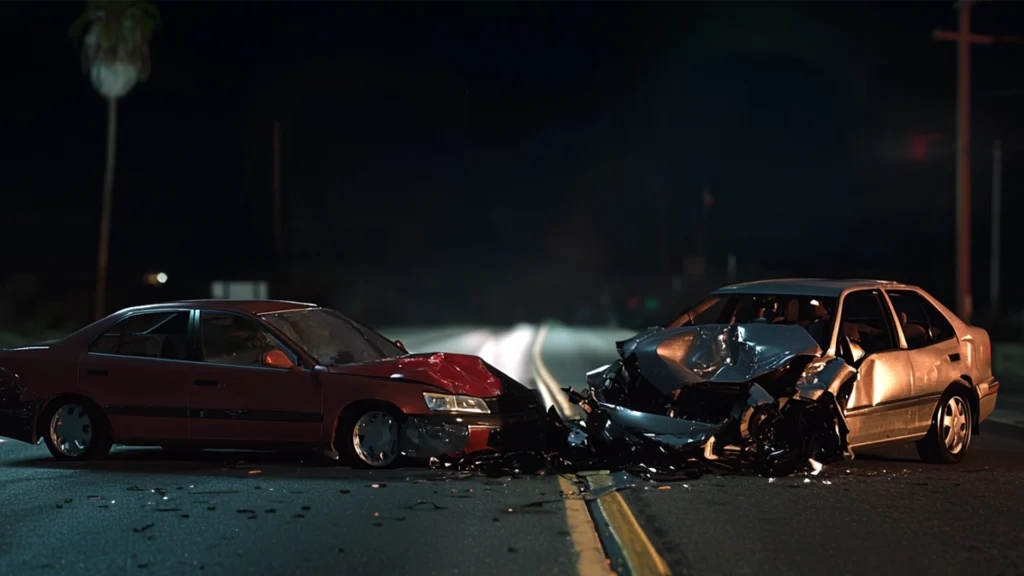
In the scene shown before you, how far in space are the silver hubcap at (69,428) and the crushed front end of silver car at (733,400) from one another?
4530 mm

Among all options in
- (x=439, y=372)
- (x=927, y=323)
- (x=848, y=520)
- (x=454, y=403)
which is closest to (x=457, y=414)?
(x=454, y=403)

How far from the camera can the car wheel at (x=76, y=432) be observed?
9.87 meters

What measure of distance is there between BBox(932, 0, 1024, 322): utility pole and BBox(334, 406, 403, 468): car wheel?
17595mm

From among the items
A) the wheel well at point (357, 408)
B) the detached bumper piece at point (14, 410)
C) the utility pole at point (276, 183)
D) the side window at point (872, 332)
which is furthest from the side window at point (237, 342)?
the utility pole at point (276, 183)

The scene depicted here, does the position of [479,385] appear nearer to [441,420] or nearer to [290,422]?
[441,420]

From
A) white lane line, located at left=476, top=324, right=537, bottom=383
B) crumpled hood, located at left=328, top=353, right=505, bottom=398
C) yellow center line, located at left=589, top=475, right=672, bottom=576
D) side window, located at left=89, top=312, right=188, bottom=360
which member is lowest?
yellow center line, located at left=589, top=475, right=672, bottom=576

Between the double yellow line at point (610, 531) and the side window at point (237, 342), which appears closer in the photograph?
the double yellow line at point (610, 531)

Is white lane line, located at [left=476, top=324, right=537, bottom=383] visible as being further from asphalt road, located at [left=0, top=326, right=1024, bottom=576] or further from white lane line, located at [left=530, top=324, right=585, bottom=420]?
asphalt road, located at [left=0, top=326, right=1024, bottom=576]

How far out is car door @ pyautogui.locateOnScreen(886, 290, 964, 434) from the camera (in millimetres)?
9867

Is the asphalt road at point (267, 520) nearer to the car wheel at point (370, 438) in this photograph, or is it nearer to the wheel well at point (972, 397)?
the car wheel at point (370, 438)

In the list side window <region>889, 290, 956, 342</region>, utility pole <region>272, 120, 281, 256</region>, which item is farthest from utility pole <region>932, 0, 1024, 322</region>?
utility pole <region>272, 120, 281, 256</region>

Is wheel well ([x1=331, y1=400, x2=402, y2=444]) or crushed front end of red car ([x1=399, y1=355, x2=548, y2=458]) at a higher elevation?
wheel well ([x1=331, y1=400, x2=402, y2=444])

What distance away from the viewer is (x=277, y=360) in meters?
9.38

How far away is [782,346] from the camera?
9.24 meters
